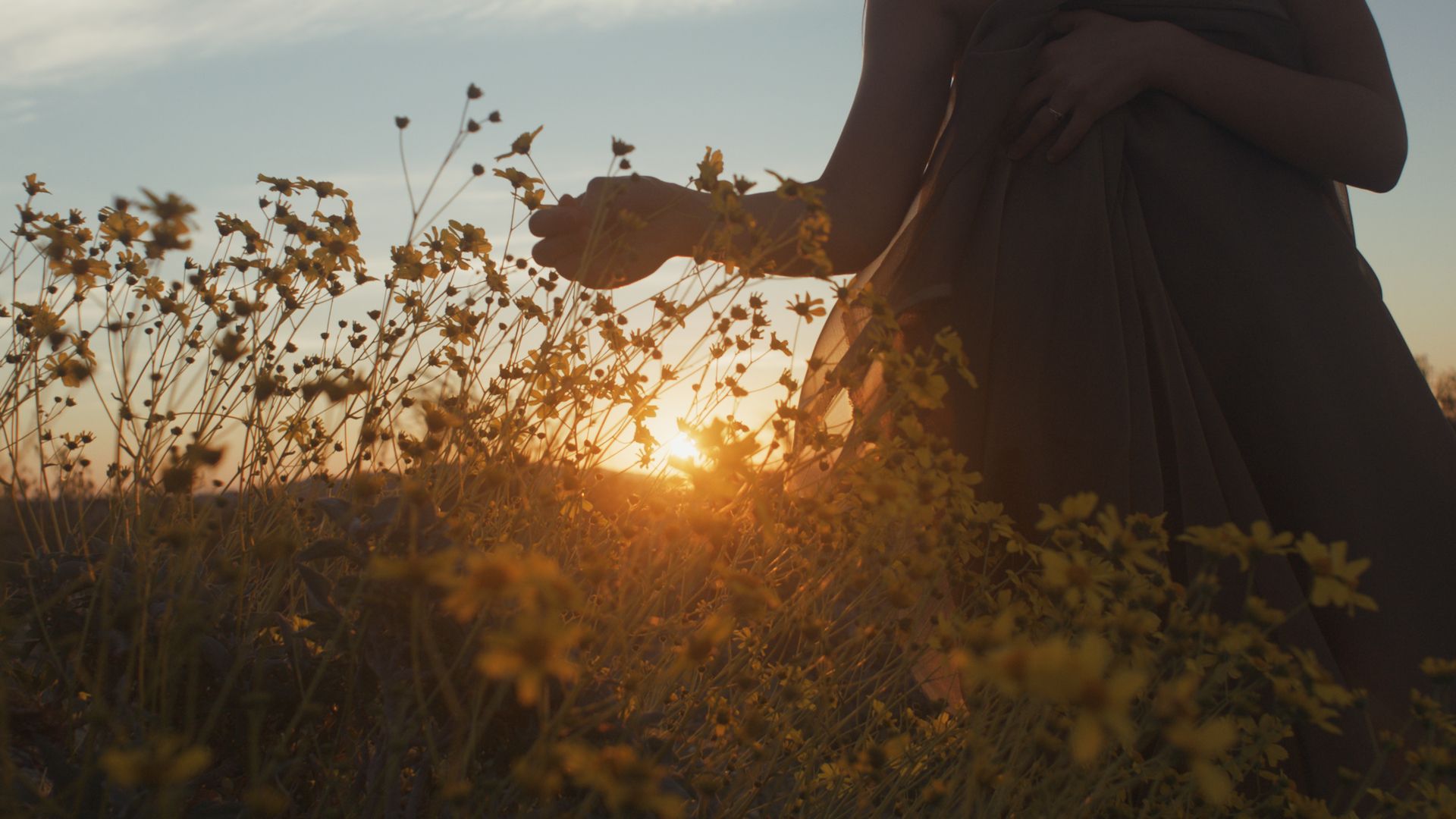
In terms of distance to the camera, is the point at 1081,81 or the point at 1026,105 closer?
the point at 1081,81

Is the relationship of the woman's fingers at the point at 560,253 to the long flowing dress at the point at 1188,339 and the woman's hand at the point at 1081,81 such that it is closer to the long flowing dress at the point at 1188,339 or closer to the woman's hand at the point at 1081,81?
the long flowing dress at the point at 1188,339

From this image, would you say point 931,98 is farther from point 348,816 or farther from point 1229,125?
point 348,816

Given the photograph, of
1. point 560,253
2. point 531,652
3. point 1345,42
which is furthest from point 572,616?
point 1345,42

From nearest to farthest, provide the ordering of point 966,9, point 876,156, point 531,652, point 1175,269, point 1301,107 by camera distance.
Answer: point 531,652
point 1301,107
point 1175,269
point 876,156
point 966,9

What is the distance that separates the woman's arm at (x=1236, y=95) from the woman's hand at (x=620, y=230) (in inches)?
28.7

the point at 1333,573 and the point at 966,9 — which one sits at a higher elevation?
the point at 966,9

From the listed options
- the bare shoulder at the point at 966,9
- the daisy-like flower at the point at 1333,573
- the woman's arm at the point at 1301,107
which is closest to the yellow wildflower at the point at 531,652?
the daisy-like flower at the point at 1333,573

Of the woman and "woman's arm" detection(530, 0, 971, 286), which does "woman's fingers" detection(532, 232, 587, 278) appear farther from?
"woman's arm" detection(530, 0, 971, 286)

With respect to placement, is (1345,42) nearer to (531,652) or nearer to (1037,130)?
(1037,130)

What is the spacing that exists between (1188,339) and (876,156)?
0.72 meters

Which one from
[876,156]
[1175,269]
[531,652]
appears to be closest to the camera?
[531,652]

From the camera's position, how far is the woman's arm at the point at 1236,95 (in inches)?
72.1

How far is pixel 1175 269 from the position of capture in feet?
6.31

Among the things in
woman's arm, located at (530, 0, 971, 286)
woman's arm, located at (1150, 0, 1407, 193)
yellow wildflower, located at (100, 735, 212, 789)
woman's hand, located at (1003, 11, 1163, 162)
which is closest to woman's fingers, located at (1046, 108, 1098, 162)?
woman's hand, located at (1003, 11, 1163, 162)
